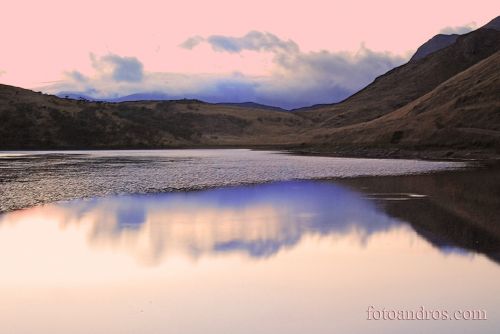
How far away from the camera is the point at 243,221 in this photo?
24484mm

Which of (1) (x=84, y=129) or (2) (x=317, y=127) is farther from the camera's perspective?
(2) (x=317, y=127)

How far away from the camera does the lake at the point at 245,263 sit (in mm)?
11797

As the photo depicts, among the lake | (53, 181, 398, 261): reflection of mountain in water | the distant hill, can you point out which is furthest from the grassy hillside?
the lake

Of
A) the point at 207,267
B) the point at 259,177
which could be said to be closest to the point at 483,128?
the point at 259,177

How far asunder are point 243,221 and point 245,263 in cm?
805

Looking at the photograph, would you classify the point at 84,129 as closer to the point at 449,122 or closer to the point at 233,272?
the point at 449,122

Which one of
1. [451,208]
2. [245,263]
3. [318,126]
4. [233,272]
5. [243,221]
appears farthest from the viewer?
[318,126]

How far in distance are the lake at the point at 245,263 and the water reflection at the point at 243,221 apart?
0.09m

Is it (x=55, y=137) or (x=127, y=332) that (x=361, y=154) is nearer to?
(x=55, y=137)

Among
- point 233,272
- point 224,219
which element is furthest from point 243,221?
point 233,272

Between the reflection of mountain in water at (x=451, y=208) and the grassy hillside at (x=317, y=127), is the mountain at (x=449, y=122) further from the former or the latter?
the reflection of mountain in water at (x=451, y=208)

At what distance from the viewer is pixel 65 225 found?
76.3 ft

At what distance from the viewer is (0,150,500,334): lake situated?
38.7ft

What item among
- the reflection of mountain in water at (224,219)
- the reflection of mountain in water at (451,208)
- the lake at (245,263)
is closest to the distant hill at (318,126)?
the reflection of mountain in water at (451,208)
